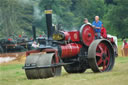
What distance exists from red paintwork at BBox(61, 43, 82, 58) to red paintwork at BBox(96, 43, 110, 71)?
617 millimetres

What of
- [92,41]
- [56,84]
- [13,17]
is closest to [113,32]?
[13,17]

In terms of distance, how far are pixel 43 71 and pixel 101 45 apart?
9.70 feet

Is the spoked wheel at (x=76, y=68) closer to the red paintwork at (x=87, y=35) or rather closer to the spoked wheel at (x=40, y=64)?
the red paintwork at (x=87, y=35)

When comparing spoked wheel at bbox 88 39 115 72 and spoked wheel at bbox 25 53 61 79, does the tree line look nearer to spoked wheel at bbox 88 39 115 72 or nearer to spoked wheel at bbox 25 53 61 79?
spoked wheel at bbox 88 39 115 72

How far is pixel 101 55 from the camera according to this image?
14.2 m

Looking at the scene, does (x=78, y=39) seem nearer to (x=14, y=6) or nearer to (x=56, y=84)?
(x=56, y=84)

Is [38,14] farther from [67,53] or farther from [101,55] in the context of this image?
[67,53]

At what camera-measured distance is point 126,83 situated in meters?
10.0

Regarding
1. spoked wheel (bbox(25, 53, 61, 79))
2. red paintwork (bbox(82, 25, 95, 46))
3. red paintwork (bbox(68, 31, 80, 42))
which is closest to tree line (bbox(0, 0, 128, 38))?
red paintwork (bbox(82, 25, 95, 46))

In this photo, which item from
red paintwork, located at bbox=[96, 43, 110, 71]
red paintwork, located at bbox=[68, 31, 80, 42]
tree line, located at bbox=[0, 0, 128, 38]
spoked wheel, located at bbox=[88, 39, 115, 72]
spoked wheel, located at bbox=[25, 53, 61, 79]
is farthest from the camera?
tree line, located at bbox=[0, 0, 128, 38]

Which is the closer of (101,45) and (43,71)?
(43,71)

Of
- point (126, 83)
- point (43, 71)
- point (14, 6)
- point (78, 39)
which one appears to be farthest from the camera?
point (14, 6)

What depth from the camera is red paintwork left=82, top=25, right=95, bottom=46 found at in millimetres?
14172

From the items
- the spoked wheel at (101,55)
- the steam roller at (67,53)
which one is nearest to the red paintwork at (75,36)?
the steam roller at (67,53)
